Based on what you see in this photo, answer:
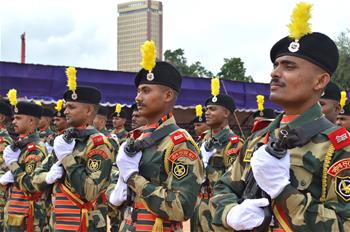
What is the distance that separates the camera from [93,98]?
6.32m

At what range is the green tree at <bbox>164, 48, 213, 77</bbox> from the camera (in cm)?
3431

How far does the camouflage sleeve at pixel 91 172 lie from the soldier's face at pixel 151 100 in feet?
4.46

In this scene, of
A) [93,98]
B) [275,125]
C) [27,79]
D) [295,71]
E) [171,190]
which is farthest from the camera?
[27,79]

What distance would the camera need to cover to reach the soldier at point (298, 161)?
109 inches

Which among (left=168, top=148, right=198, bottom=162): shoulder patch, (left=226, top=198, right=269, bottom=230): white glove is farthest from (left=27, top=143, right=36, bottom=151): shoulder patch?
(left=226, top=198, right=269, bottom=230): white glove

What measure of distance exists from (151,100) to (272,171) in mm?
1953

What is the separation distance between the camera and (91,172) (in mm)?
5695

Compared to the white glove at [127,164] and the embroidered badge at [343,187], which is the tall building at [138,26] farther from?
the embroidered badge at [343,187]

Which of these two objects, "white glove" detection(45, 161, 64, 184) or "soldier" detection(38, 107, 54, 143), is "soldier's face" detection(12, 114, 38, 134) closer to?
"white glove" detection(45, 161, 64, 184)

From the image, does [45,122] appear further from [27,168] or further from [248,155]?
[248,155]

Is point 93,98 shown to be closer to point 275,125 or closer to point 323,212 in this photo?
point 275,125

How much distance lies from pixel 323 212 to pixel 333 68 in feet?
2.74

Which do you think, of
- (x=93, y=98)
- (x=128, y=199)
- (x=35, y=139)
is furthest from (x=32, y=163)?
(x=128, y=199)

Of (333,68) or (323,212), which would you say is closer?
(323,212)
